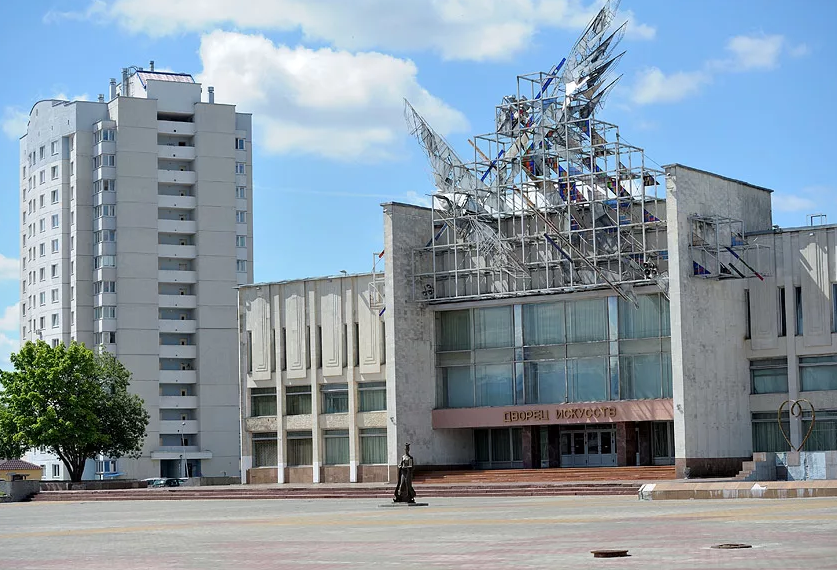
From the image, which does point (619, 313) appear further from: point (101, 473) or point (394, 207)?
point (101, 473)

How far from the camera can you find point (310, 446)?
71.0 metres

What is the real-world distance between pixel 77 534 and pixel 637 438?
36.1 meters

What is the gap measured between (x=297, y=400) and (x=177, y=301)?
5113 centimetres

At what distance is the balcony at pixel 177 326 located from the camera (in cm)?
11975

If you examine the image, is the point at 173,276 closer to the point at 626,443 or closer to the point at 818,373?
the point at 626,443

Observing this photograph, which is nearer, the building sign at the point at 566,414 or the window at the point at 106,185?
the building sign at the point at 566,414

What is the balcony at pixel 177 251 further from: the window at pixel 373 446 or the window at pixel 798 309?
the window at pixel 798 309

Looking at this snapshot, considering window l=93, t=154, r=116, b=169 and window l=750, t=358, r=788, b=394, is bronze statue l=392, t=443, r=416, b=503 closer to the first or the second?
window l=750, t=358, r=788, b=394

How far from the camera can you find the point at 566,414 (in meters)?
62.1

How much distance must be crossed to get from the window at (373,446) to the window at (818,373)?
69.2 feet

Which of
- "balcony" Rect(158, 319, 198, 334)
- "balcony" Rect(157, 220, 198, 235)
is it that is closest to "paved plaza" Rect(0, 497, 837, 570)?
"balcony" Rect(158, 319, 198, 334)

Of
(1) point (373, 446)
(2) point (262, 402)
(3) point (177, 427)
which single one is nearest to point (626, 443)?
(1) point (373, 446)

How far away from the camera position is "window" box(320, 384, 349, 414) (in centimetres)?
6962

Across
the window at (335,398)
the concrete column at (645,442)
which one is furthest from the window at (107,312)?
the concrete column at (645,442)
